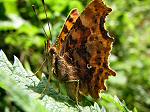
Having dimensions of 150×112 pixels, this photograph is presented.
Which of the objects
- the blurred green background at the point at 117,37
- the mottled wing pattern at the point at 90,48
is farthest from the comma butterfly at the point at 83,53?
the blurred green background at the point at 117,37

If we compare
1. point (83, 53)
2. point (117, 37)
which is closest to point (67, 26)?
point (83, 53)

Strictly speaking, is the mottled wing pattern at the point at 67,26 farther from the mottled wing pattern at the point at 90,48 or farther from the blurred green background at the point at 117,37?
the blurred green background at the point at 117,37

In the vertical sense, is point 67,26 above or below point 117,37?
below

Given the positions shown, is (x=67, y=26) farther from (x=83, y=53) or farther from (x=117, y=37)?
(x=117, y=37)

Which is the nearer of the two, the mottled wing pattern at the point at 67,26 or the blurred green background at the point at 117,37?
the mottled wing pattern at the point at 67,26

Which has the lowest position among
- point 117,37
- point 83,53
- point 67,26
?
point 83,53

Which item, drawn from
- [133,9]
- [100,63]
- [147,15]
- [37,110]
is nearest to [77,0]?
[133,9]

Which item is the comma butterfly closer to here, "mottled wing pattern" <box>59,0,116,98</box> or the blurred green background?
"mottled wing pattern" <box>59,0,116,98</box>
